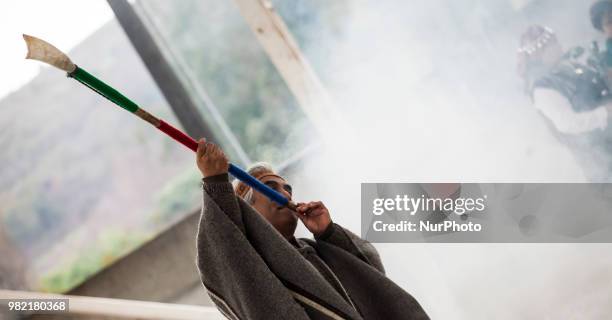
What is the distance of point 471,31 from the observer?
571cm

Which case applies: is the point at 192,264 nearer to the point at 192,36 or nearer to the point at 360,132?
the point at 360,132

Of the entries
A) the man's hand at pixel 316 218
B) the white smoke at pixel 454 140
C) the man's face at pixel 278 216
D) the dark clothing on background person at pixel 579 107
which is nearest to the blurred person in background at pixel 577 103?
the dark clothing on background person at pixel 579 107

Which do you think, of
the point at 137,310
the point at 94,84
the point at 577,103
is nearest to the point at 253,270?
the point at 94,84

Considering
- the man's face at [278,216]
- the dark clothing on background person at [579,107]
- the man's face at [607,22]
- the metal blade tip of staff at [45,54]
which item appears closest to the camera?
the metal blade tip of staff at [45,54]

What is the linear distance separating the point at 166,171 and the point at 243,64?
2127 millimetres

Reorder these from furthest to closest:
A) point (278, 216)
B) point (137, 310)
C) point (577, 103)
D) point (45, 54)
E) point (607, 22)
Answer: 1. point (607, 22)
2. point (577, 103)
3. point (137, 310)
4. point (278, 216)
5. point (45, 54)

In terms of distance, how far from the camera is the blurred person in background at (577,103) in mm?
4273

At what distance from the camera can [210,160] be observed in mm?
2041

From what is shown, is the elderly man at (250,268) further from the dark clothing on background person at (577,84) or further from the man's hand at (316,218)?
the dark clothing on background person at (577,84)

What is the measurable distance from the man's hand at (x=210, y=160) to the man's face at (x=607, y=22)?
12.0ft

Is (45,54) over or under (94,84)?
over

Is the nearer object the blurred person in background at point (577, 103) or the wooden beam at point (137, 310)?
the wooden beam at point (137, 310)

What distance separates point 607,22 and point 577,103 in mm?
721

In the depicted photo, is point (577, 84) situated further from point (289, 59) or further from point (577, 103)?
point (289, 59)
